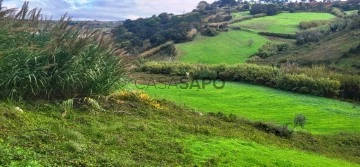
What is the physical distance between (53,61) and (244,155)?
5.85 meters

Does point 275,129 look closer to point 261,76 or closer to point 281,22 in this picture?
point 261,76

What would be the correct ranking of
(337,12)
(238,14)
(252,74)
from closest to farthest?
(252,74), (337,12), (238,14)

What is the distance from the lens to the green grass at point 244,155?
37.0ft

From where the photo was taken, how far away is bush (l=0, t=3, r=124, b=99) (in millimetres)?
12055

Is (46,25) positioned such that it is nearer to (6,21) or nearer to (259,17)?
(6,21)

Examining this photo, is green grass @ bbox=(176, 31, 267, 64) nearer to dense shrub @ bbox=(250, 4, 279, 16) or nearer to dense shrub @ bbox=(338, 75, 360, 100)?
dense shrub @ bbox=(250, 4, 279, 16)

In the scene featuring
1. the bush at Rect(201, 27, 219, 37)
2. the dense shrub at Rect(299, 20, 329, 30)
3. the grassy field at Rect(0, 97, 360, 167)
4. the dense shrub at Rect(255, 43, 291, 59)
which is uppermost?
the grassy field at Rect(0, 97, 360, 167)

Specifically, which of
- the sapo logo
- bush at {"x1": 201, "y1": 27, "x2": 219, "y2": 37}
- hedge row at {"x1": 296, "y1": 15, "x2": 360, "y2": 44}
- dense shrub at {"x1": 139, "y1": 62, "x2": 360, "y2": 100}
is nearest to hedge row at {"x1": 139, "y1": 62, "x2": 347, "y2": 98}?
dense shrub at {"x1": 139, "y1": 62, "x2": 360, "y2": 100}

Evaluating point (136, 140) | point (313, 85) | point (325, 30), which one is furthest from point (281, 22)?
point (136, 140)

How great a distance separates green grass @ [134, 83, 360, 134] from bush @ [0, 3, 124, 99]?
7.56 metres

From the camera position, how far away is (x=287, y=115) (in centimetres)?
2462

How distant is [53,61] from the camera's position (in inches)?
513

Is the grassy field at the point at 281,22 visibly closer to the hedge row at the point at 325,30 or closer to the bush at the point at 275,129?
the hedge row at the point at 325,30

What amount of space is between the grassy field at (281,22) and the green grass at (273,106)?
189 feet
